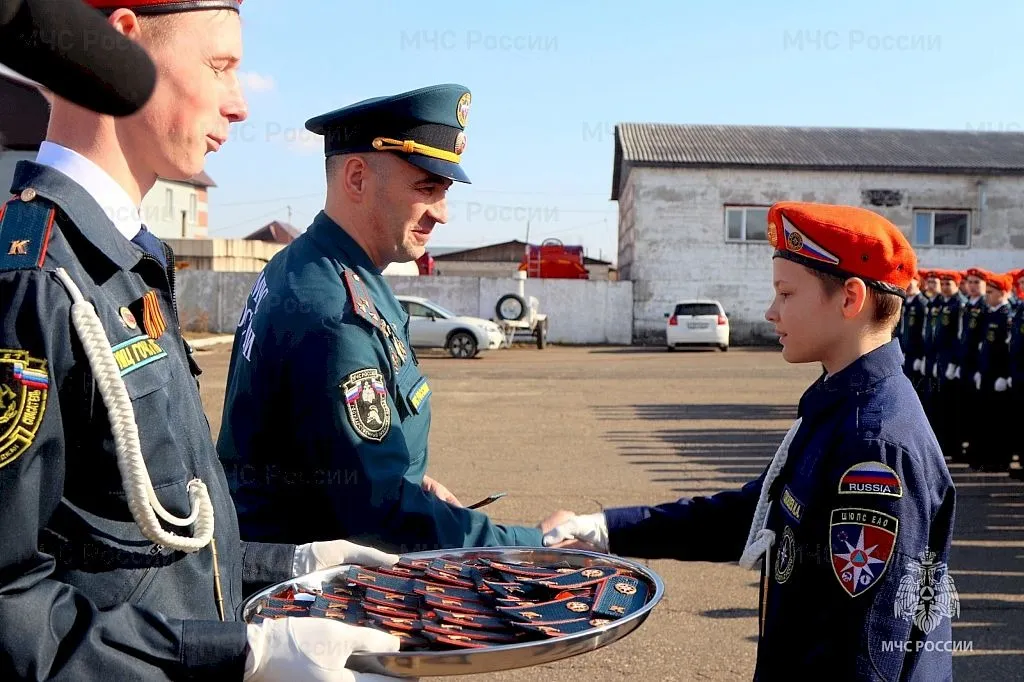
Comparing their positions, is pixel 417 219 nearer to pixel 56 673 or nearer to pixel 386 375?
pixel 386 375

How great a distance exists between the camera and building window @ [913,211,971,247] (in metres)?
31.7

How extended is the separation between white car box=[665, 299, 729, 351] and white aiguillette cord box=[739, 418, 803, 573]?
24.5 m

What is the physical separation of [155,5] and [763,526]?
185 centimetres

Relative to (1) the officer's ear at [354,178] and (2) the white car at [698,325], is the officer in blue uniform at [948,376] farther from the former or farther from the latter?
(2) the white car at [698,325]

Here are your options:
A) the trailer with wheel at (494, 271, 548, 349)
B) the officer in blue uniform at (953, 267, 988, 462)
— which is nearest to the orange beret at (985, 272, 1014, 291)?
the officer in blue uniform at (953, 267, 988, 462)

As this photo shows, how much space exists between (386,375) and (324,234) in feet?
1.73

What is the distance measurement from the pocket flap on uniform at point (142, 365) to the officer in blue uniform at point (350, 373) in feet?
2.73

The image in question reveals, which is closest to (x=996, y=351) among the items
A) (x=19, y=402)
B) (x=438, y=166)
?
(x=438, y=166)

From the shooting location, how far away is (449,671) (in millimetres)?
1524

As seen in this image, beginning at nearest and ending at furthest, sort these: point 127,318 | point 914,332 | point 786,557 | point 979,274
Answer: point 127,318, point 786,557, point 979,274, point 914,332

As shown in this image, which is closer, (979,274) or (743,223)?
(979,274)

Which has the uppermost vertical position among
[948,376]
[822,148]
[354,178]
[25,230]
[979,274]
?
[822,148]

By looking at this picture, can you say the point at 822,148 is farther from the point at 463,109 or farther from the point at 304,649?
the point at 304,649

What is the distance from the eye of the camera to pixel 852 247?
2430mm
